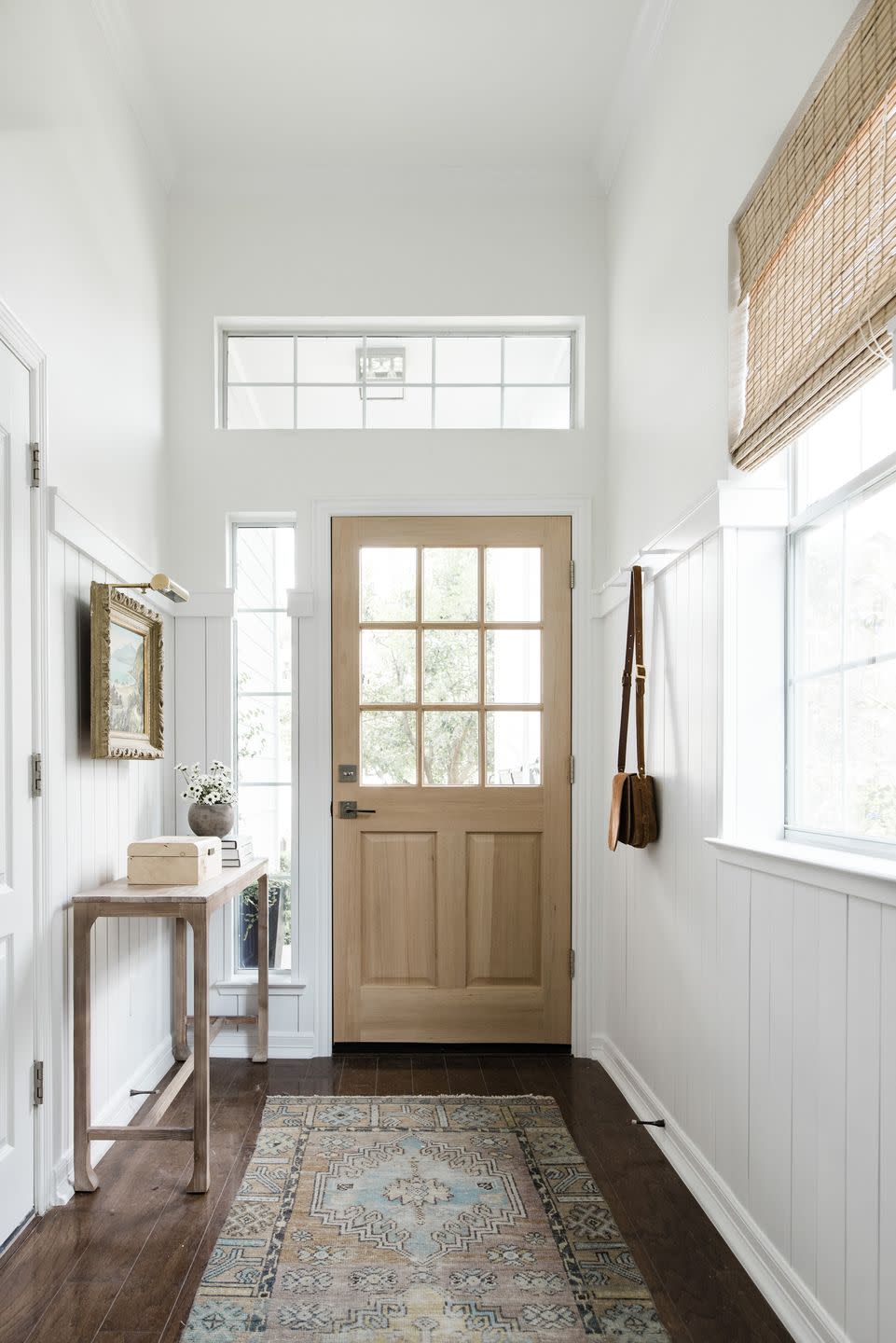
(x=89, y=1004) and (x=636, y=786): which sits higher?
(x=636, y=786)

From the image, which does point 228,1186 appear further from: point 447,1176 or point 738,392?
point 738,392

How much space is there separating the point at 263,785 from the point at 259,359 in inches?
66.7

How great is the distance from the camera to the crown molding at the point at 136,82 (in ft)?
9.91

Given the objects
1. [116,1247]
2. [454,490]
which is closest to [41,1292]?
[116,1247]

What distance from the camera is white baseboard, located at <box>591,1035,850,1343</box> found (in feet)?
6.13

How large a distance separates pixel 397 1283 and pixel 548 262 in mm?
3476

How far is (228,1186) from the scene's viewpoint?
8.64 ft

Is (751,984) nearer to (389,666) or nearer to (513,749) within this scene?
(513,749)

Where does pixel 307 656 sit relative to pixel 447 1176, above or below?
above

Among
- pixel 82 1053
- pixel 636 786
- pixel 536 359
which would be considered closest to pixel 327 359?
pixel 536 359

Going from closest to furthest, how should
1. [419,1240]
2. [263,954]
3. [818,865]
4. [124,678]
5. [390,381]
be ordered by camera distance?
[818,865] → [419,1240] → [124,678] → [263,954] → [390,381]

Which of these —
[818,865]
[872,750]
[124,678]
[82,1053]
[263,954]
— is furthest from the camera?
[263,954]

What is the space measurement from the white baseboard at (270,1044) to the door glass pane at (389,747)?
3.23ft

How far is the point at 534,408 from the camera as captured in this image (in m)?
4.02
